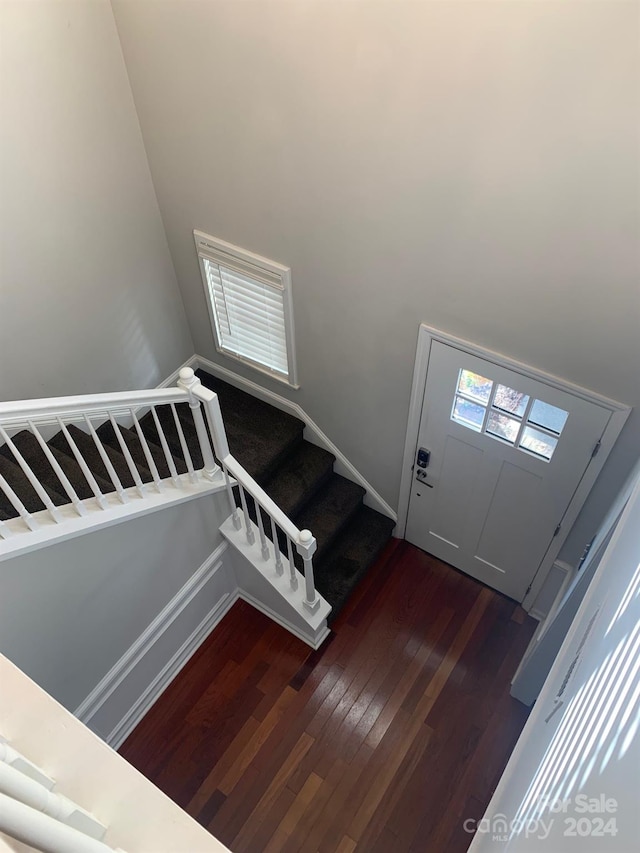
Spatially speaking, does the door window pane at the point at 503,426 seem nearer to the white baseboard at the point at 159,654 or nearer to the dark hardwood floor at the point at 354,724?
the dark hardwood floor at the point at 354,724

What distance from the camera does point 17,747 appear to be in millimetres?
1488

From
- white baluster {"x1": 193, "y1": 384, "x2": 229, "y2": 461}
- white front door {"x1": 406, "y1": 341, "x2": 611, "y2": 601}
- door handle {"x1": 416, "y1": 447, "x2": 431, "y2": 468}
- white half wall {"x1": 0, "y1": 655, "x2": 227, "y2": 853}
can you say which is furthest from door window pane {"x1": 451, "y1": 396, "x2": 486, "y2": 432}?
white half wall {"x1": 0, "y1": 655, "x2": 227, "y2": 853}

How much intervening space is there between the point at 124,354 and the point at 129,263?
23.7 inches

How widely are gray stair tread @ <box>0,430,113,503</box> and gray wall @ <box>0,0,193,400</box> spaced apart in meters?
0.32

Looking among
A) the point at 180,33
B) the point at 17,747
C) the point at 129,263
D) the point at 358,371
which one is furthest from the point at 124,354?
the point at 17,747

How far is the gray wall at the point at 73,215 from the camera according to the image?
301 cm

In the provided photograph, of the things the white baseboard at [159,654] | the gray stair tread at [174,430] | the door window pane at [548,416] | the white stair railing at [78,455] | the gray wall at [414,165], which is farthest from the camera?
the gray stair tread at [174,430]

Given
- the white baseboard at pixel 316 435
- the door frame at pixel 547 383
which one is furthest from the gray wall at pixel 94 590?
the door frame at pixel 547 383

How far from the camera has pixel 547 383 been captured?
10.0ft

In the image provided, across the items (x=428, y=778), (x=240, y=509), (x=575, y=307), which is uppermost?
(x=575, y=307)

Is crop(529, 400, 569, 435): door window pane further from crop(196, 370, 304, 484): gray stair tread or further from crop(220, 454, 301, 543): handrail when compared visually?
crop(196, 370, 304, 484): gray stair tread

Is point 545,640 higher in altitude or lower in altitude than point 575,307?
lower

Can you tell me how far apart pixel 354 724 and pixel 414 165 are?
125 inches

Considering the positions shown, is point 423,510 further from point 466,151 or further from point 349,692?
point 466,151
